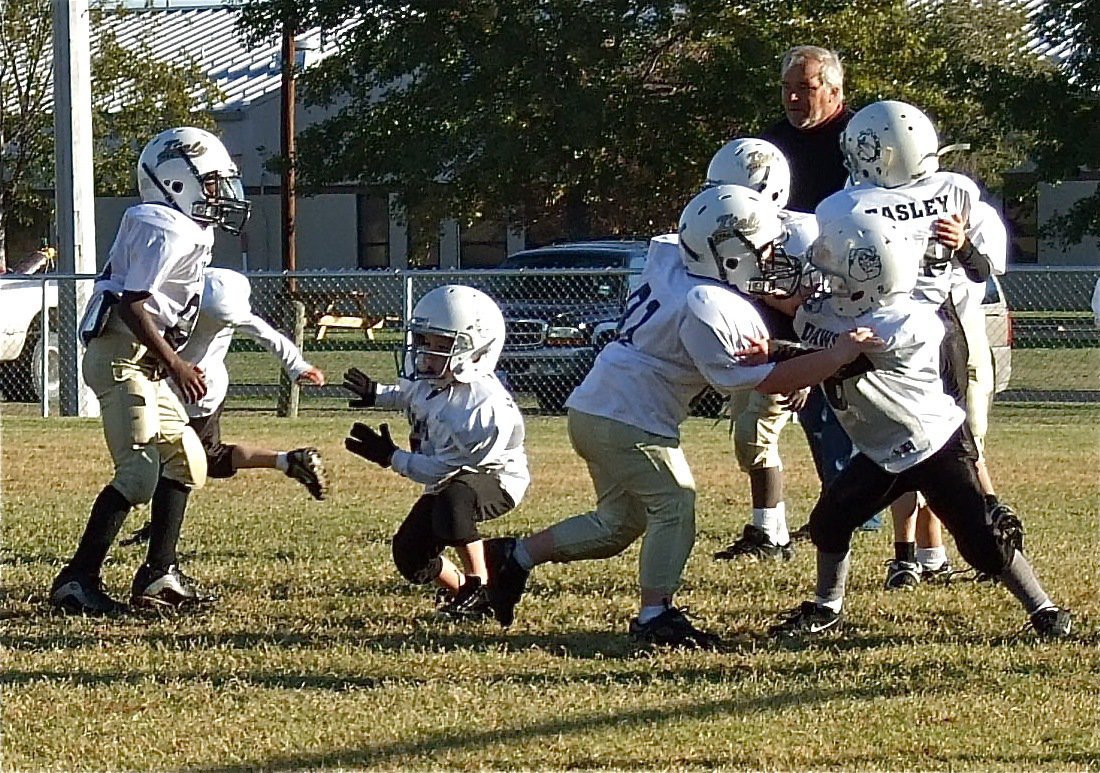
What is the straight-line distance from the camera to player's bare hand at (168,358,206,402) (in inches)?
259

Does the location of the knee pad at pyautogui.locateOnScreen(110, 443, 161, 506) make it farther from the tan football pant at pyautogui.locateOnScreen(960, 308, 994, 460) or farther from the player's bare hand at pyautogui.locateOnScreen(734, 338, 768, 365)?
the tan football pant at pyautogui.locateOnScreen(960, 308, 994, 460)

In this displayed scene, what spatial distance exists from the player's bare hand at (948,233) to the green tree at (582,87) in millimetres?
21736

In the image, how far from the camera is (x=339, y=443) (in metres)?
13.2

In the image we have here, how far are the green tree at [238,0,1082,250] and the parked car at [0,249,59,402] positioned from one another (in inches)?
469

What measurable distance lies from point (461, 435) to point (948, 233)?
1824mm

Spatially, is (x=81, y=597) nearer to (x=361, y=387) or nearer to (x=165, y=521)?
(x=165, y=521)

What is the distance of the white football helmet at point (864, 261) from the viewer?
224 inches

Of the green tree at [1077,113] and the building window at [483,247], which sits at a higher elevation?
the green tree at [1077,113]

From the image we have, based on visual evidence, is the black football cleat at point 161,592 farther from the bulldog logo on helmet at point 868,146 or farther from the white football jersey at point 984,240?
the white football jersey at point 984,240

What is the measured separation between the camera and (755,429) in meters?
7.73

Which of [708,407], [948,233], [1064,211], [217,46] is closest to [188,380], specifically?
[948,233]

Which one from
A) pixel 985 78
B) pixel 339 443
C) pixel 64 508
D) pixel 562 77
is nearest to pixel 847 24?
pixel 985 78

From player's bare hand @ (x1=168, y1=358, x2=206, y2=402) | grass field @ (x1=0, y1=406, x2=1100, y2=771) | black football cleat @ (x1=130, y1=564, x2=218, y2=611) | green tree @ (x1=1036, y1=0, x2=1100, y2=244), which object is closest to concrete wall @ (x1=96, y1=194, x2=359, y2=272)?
green tree @ (x1=1036, y1=0, x2=1100, y2=244)

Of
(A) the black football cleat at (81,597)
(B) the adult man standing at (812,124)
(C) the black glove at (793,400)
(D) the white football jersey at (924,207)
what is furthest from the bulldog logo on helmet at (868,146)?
(A) the black football cleat at (81,597)
